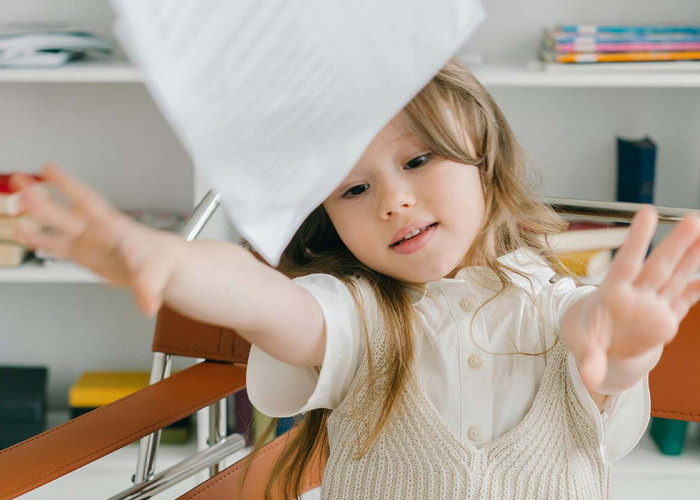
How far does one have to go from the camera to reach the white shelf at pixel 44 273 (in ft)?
A: 5.60

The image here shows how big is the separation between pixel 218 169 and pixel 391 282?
0.46 meters

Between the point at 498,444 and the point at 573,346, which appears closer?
the point at 573,346

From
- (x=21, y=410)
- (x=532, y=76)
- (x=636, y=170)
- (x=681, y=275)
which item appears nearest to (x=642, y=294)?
(x=681, y=275)

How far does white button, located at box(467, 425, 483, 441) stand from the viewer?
74 cm

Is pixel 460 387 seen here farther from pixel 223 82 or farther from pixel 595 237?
pixel 595 237

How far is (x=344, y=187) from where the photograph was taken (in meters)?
0.72

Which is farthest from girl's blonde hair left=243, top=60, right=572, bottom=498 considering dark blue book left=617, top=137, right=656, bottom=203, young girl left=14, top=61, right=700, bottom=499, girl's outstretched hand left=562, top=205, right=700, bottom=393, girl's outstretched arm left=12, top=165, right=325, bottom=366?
dark blue book left=617, top=137, right=656, bottom=203

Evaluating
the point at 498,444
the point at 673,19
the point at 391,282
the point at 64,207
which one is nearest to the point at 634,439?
the point at 498,444

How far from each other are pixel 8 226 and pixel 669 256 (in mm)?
1435

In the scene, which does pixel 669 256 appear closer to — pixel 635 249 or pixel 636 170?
pixel 635 249

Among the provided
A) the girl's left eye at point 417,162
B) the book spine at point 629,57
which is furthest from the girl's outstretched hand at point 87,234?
the book spine at point 629,57

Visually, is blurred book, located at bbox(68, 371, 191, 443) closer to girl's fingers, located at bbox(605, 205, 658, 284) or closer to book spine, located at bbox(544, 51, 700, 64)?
book spine, located at bbox(544, 51, 700, 64)

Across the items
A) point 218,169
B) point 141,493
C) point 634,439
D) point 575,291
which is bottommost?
point 141,493

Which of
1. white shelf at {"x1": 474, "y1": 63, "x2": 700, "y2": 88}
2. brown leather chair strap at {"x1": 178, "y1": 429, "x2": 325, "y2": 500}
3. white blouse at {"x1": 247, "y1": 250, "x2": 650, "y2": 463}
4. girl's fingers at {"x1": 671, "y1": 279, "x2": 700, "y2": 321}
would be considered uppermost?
girl's fingers at {"x1": 671, "y1": 279, "x2": 700, "y2": 321}
